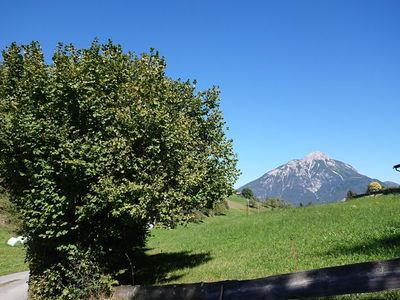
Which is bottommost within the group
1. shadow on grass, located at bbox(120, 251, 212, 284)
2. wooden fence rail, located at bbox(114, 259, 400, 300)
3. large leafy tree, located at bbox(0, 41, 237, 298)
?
shadow on grass, located at bbox(120, 251, 212, 284)

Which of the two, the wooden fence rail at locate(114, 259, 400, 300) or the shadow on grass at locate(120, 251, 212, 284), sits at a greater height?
the wooden fence rail at locate(114, 259, 400, 300)

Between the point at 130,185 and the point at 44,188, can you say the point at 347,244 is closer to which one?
the point at 130,185

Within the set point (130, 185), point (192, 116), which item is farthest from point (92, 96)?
point (192, 116)

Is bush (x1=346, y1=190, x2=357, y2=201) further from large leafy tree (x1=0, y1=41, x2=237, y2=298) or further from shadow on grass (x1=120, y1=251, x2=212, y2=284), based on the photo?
large leafy tree (x1=0, y1=41, x2=237, y2=298)

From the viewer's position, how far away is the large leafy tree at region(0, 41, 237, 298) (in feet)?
53.9

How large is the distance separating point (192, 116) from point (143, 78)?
5.81m

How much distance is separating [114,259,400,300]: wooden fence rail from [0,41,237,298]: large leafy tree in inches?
321

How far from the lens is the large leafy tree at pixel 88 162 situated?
16.4 metres

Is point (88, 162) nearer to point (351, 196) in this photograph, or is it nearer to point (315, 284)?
point (315, 284)

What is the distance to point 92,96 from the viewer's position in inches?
662

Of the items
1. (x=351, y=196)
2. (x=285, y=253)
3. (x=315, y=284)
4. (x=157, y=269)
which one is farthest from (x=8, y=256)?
(x=351, y=196)

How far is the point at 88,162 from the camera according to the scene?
1633 cm

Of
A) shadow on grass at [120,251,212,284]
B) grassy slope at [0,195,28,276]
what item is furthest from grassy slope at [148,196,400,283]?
grassy slope at [0,195,28,276]

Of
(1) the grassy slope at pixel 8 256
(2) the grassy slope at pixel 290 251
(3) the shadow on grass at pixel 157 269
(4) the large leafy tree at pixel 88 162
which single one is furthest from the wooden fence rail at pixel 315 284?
(1) the grassy slope at pixel 8 256
